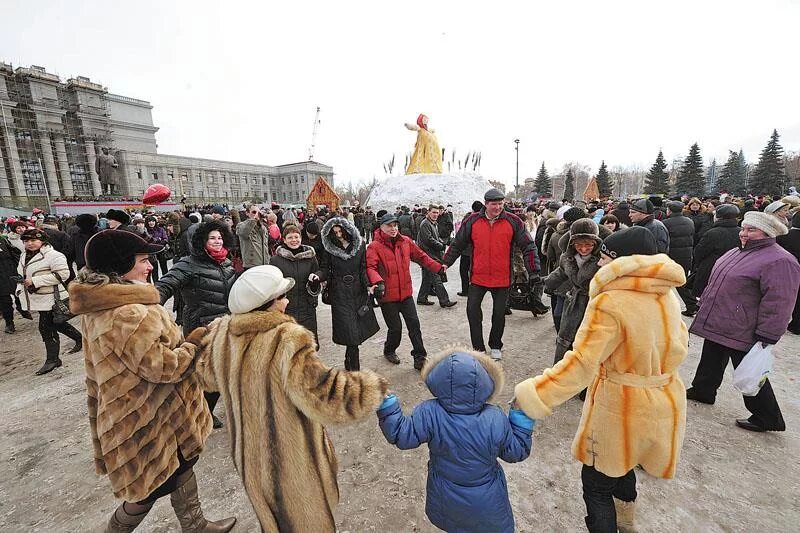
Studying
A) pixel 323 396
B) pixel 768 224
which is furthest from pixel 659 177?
pixel 323 396

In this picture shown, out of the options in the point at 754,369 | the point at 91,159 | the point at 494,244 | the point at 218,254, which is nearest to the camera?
the point at 754,369

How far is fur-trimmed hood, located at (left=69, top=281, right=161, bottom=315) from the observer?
1.68 meters

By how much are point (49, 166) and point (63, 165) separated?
154 centimetres

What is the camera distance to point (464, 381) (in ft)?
5.03

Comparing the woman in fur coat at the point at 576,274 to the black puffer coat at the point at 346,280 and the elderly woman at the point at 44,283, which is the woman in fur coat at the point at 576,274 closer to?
the black puffer coat at the point at 346,280

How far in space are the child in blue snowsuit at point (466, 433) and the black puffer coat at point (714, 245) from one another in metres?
5.23

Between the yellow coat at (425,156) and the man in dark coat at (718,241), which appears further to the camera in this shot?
the yellow coat at (425,156)

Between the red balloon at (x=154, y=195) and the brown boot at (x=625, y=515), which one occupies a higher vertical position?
the red balloon at (x=154, y=195)

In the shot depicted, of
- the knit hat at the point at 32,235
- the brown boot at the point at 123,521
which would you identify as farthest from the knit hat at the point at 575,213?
the knit hat at the point at 32,235

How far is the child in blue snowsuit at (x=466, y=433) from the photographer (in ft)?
5.12

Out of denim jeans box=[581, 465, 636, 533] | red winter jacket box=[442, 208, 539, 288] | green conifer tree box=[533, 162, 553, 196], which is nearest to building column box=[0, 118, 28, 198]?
red winter jacket box=[442, 208, 539, 288]

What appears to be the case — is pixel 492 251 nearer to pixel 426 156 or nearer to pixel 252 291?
pixel 252 291

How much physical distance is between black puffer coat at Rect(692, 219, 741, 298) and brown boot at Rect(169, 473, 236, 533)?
633cm

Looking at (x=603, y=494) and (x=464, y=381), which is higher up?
(x=464, y=381)
